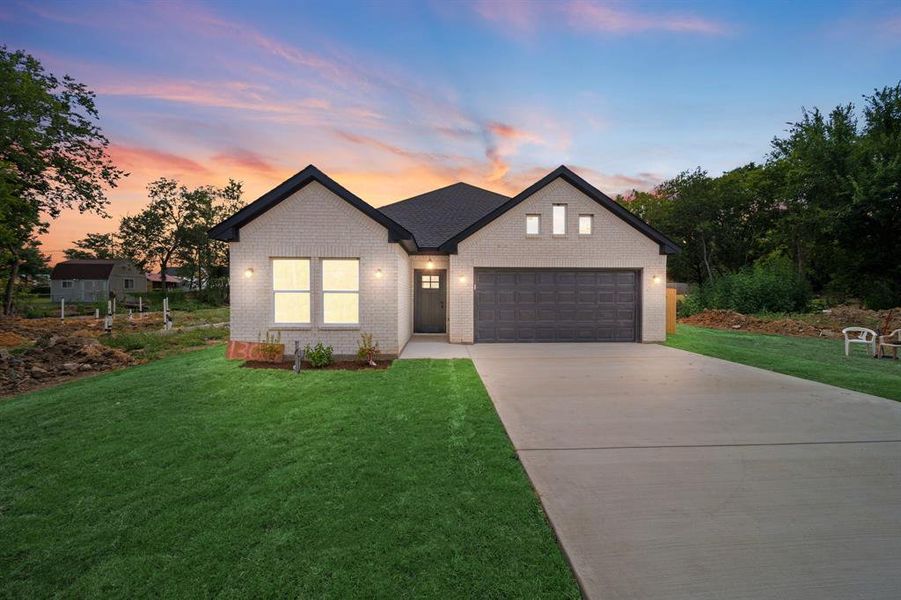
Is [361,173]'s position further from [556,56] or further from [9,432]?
[9,432]

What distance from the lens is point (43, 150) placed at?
2083cm

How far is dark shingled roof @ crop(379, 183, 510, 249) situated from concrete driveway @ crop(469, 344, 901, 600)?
29.3ft

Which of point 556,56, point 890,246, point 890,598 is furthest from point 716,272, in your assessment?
point 890,598

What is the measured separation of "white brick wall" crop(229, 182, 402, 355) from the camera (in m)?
9.89

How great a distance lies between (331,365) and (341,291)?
6.61 ft

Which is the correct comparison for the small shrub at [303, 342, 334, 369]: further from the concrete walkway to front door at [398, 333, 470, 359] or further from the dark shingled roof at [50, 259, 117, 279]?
the dark shingled roof at [50, 259, 117, 279]

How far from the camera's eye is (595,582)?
7.50 feet

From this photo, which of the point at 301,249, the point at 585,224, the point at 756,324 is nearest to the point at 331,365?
the point at 301,249

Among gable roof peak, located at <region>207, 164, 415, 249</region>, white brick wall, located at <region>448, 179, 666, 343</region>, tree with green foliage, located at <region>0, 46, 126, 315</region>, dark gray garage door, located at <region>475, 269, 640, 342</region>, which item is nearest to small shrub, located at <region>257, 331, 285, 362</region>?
gable roof peak, located at <region>207, 164, 415, 249</region>

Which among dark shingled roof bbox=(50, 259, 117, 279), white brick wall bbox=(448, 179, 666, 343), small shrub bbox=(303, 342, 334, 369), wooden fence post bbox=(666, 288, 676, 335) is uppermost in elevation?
dark shingled roof bbox=(50, 259, 117, 279)

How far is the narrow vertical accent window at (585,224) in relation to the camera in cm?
1289

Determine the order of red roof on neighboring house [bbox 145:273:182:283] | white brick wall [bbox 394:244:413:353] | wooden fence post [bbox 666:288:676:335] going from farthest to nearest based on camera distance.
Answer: red roof on neighboring house [bbox 145:273:182:283] < wooden fence post [bbox 666:288:676:335] < white brick wall [bbox 394:244:413:353]

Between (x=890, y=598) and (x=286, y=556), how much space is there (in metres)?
3.69

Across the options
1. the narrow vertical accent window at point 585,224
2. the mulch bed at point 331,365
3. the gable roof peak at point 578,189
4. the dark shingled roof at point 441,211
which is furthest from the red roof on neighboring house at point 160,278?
the narrow vertical accent window at point 585,224
